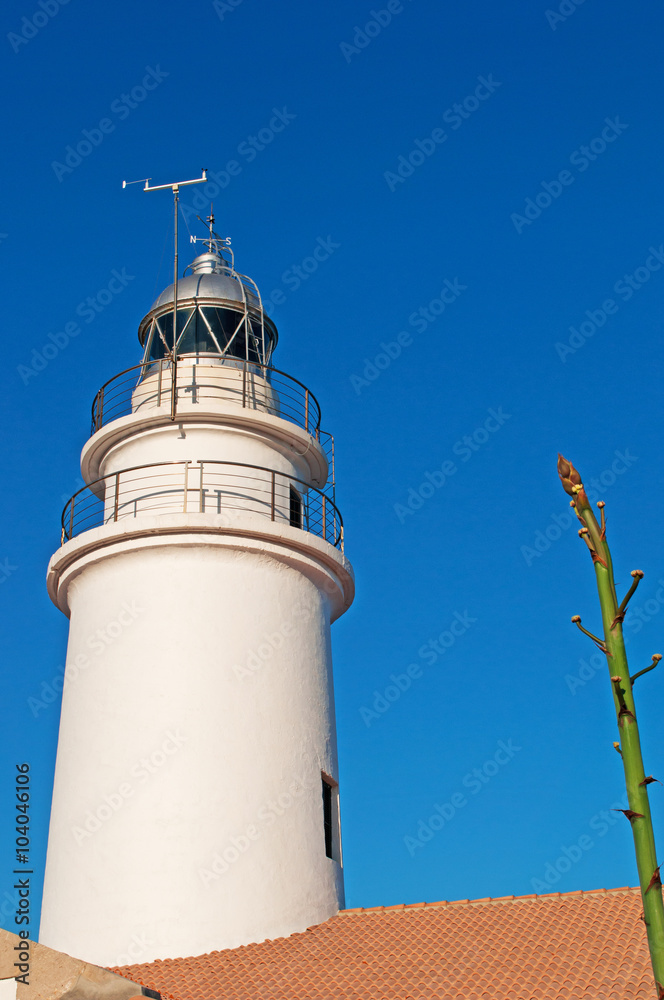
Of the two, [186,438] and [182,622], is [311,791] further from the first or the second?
[186,438]

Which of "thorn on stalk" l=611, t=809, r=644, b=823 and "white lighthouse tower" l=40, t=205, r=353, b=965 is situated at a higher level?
"white lighthouse tower" l=40, t=205, r=353, b=965

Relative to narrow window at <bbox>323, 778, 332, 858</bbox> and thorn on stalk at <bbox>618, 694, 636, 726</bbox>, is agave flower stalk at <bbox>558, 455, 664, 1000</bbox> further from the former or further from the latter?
narrow window at <bbox>323, 778, 332, 858</bbox>

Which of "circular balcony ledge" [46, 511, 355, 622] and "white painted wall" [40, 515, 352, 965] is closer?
"white painted wall" [40, 515, 352, 965]

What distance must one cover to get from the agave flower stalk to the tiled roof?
7.78m

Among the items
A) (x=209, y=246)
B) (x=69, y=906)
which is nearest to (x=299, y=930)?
(x=69, y=906)

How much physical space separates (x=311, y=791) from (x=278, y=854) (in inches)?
44.6

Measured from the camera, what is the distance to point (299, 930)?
46.7 feet

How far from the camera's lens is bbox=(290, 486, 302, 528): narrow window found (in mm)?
17375

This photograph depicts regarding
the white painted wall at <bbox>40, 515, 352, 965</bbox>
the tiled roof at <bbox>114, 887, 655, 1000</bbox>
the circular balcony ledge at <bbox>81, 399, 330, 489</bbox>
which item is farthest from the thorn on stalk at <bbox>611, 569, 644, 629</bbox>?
the circular balcony ledge at <bbox>81, 399, 330, 489</bbox>

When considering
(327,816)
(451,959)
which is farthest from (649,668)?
(327,816)

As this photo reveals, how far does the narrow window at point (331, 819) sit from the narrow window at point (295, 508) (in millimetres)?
4231

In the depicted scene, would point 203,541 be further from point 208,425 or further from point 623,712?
point 623,712

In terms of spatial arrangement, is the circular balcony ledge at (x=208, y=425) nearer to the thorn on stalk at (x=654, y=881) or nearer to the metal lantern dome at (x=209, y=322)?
the metal lantern dome at (x=209, y=322)

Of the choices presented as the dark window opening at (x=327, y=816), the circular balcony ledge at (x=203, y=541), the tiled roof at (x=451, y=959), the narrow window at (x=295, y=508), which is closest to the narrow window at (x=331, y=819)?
the dark window opening at (x=327, y=816)
